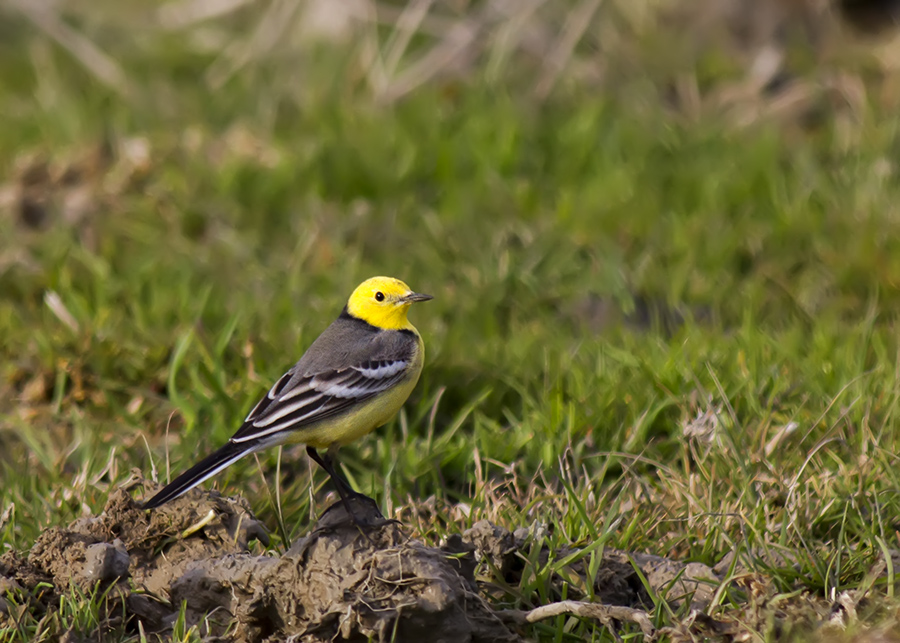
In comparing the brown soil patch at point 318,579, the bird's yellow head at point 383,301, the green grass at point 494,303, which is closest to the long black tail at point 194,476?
the brown soil patch at point 318,579

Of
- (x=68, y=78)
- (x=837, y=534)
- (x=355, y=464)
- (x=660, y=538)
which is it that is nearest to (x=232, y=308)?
(x=355, y=464)

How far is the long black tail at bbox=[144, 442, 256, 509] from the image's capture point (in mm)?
4055

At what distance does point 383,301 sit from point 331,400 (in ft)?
2.72

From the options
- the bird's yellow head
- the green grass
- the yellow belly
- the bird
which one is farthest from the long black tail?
the bird's yellow head

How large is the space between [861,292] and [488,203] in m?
2.41

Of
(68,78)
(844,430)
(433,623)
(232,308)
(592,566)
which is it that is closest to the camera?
(433,623)

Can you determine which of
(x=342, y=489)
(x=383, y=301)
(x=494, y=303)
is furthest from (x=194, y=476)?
(x=494, y=303)

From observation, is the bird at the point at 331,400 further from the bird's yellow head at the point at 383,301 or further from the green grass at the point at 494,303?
the green grass at the point at 494,303

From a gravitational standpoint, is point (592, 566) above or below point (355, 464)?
above

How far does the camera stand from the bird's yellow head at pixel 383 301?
17.1 feet

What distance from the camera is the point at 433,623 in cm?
357

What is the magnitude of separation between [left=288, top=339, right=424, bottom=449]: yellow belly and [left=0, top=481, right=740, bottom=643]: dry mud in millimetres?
353

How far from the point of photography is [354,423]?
453 centimetres

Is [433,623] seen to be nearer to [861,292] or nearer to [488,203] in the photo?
[861,292]
